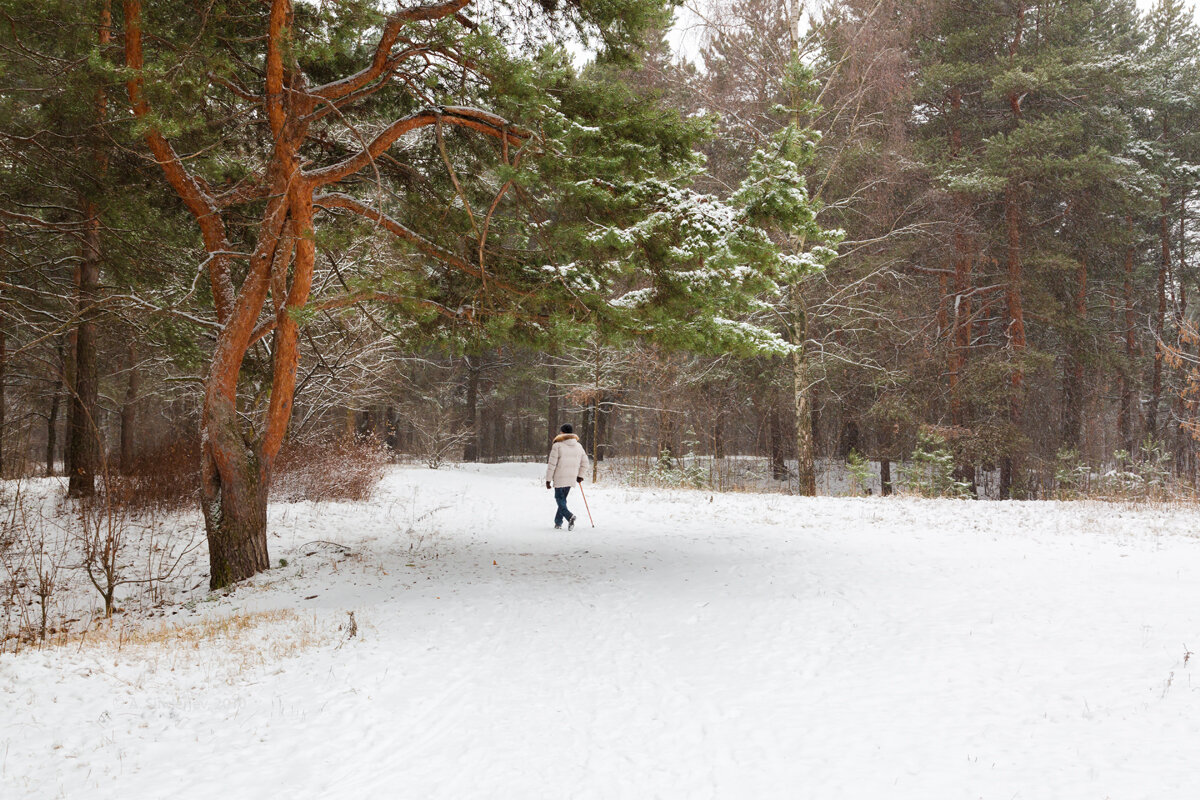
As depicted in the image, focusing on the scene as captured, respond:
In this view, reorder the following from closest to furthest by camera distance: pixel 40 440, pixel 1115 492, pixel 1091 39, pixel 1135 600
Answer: pixel 1135 600 < pixel 1115 492 < pixel 1091 39 < pixel 40 440

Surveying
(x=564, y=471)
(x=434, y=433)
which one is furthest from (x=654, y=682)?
(x=434, y=433)

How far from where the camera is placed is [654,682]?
16.1ft

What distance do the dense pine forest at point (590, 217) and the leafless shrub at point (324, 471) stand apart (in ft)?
0.63

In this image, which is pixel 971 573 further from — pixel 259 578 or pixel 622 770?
pixel 259 578

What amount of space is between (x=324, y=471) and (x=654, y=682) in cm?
1114

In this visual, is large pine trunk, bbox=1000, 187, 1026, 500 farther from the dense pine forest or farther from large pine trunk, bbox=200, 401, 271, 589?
large pine trunk, bbox=200, 401, 271, 589

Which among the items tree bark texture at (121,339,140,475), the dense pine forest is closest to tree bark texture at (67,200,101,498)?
the dense pine forest

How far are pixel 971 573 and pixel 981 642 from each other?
7.45 feet

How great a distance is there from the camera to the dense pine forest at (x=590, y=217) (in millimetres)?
6875

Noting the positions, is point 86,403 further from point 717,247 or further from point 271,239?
point 717,247

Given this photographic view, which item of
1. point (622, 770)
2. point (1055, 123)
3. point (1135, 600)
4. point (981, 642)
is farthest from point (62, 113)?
point (1055, 123)

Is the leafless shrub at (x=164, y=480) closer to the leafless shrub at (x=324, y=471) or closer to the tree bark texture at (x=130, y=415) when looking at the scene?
the tree bark texture at (x=130, y=415)

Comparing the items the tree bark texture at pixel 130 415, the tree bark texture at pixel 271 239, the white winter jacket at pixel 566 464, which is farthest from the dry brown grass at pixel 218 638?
the tree bark texture at pixel 130 415

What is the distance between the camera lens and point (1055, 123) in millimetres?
16531
